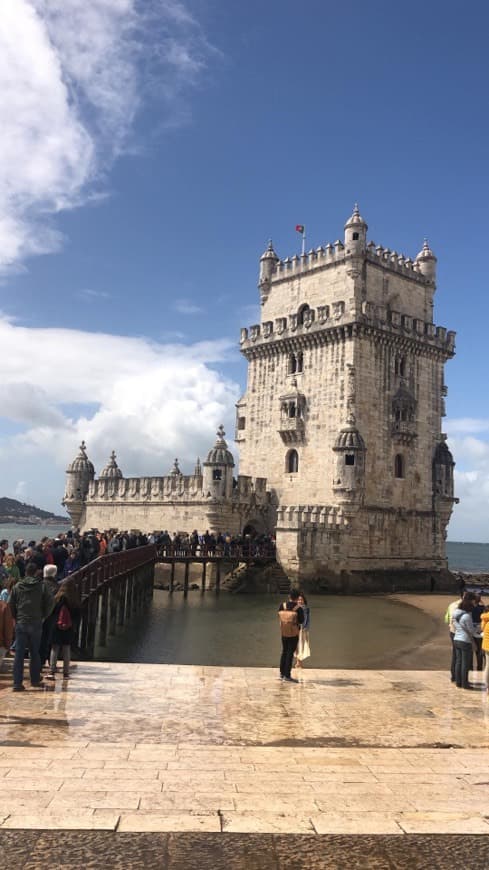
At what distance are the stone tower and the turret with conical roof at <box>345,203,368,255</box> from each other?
7 centimetres

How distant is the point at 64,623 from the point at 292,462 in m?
30.0

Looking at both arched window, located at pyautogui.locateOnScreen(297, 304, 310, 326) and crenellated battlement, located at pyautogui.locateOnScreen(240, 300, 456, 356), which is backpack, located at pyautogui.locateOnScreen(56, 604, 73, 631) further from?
arched window, located at pyautogui.locateOnScreen(297, 304, 310, 326)

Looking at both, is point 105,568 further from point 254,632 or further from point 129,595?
point 129,595

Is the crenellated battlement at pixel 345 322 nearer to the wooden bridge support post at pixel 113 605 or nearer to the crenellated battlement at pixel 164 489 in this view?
the crenellated battlement at pixel 164 489

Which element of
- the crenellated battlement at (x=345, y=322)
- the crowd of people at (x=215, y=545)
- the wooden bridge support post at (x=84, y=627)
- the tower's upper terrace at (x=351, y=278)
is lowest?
the wooden bridge support post at (x=84, y=627)

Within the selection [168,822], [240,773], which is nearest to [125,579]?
[240,773]

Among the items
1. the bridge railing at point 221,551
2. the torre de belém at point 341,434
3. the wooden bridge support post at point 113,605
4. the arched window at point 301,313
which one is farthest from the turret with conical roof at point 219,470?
the wooden bridge support post at point 113,605

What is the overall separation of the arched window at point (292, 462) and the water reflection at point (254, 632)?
26.6 feet

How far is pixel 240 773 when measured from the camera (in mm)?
7223

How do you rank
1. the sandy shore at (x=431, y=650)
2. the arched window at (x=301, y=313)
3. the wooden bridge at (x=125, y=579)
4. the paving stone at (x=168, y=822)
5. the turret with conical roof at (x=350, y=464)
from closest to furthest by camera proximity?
1. the paving stone at (x=168, y=822)
2. the wooden bridge at (x=125, y=579)
3. the sandy shore at (x=431, y=650)
4. the turret with conical roof at (x=350, y=464)
5. the arched window at (x=301, y=313)

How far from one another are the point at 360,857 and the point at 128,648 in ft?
56.2

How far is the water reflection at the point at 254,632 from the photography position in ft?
65.2

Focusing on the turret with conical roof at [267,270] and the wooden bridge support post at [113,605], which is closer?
the wooden bridge support post at [113,605]

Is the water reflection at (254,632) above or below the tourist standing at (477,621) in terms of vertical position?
below
